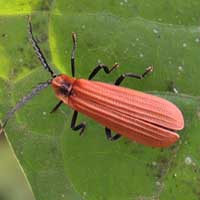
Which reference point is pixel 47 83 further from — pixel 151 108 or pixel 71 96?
pixel 151 108

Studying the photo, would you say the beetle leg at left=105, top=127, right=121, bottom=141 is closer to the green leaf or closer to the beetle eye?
the green leaf

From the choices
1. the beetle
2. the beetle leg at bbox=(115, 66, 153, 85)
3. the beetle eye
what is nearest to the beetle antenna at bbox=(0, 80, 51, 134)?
the beetle

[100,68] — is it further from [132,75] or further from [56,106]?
[56,106]

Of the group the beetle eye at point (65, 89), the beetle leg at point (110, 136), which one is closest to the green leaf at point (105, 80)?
the beetle leg at point (110, 136)

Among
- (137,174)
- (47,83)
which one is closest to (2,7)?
(47,83)

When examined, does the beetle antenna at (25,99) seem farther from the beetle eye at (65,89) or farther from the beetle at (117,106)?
the beetle eye at (65,89)

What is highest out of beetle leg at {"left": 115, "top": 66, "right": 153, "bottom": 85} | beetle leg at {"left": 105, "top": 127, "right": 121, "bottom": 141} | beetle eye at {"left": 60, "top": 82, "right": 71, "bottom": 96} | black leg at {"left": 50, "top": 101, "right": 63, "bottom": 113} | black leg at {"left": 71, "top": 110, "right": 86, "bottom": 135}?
beetle leg at {"left": 115, "top": 66, "right": 153, "bottom": 85}
